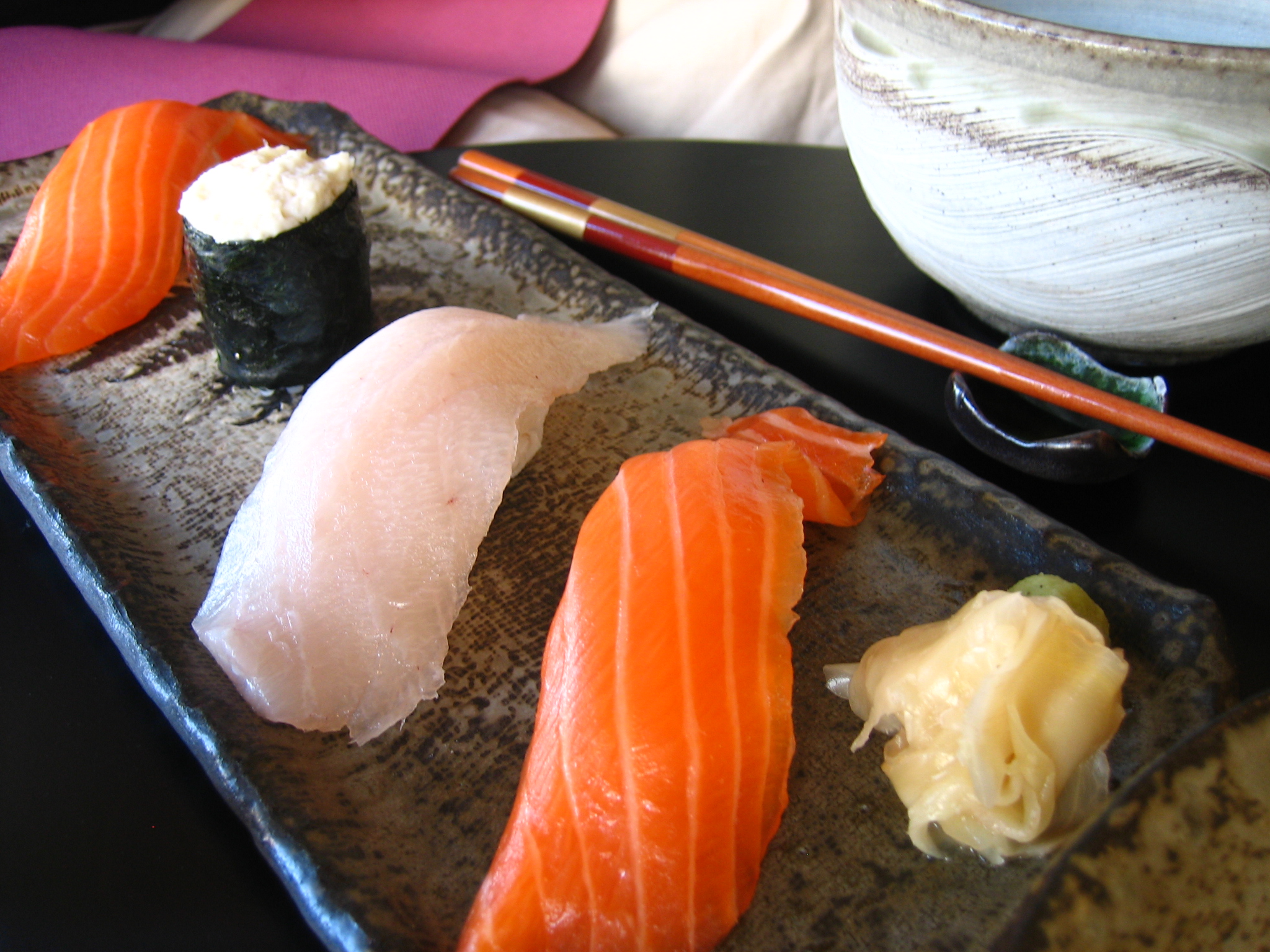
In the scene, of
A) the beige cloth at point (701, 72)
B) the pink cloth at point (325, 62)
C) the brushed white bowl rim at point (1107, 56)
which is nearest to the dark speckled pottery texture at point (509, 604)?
the brushed white bowl rim at point (1107, 56)

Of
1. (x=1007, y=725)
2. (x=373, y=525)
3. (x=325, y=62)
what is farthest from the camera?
(x=325, y=62)

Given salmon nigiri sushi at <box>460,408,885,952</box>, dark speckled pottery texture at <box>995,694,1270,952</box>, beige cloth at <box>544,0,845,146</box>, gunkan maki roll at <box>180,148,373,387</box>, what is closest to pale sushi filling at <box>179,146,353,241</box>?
gunkan maki roll at <box>180,148,373,387</box>

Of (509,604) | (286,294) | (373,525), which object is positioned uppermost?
(286,294)

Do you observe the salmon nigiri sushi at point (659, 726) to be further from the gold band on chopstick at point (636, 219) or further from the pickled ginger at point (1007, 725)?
the gold band on chopstick at point (636, 219)

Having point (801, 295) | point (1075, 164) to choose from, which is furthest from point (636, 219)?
point (1075, 164)

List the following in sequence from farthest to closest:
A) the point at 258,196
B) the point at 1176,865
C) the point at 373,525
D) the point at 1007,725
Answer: the point at 258,196
the point at 373,525
the point at 1007,725
the point at 1176,865

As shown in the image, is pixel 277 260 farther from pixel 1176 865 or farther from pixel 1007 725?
pixel 1176 865

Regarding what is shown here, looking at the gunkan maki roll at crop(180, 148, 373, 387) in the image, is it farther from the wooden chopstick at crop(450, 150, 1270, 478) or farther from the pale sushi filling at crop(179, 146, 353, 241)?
the wooden chopstick at crop(450, 150, 1270, 478)
